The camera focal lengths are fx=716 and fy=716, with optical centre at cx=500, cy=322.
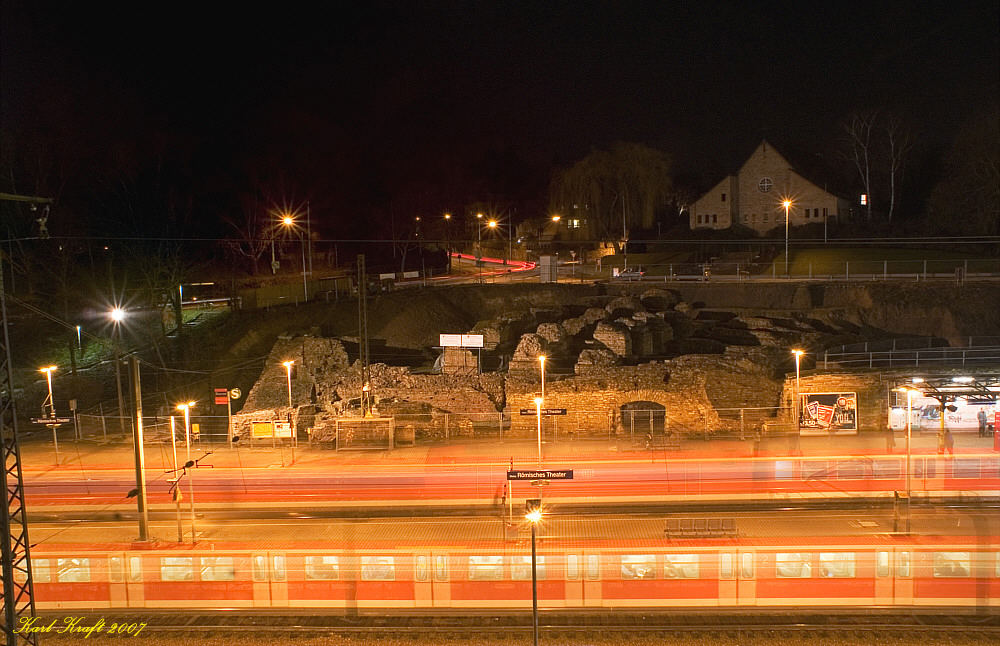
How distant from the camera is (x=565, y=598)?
13.1 m

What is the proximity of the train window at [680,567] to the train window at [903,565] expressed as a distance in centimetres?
354

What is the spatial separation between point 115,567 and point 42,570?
1554mm

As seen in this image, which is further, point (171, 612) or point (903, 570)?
point (171, 612)

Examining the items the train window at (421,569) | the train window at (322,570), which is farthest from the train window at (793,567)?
the train window at (322,570)

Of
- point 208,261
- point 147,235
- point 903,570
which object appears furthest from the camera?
point 208,261

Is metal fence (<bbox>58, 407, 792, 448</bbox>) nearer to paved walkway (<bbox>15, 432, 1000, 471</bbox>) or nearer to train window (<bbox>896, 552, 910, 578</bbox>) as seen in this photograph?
paved walkway (<bbox>15, 432, 1000, 471</bbox>)

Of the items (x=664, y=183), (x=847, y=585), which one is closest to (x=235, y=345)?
(x=847, y=585)

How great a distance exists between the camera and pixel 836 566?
41.8ft

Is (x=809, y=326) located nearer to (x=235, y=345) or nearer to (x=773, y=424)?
(x=773, y=424)

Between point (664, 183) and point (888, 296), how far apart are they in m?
25.9

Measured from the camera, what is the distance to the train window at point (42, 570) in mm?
13242

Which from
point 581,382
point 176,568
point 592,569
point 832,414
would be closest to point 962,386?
point 832,414

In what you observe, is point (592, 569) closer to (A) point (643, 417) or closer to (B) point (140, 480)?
(B) point (140, 480)

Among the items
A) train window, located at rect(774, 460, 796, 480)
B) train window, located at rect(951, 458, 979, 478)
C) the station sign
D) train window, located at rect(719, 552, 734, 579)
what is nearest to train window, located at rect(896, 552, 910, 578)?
train window, located at rect(719, 552, 734, 579)
